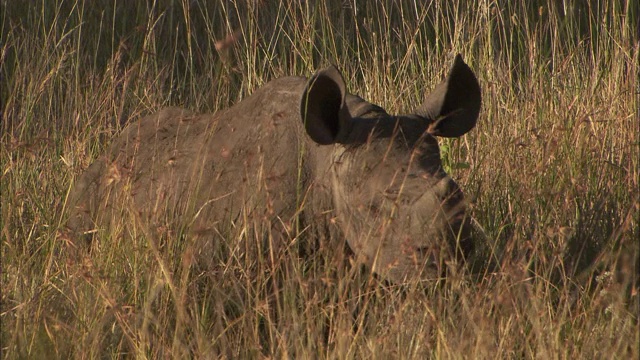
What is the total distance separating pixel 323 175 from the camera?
5.09m

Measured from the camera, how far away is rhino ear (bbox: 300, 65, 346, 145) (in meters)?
4.87

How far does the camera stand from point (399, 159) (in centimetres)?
487

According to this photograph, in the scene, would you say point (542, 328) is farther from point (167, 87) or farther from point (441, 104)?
point (167, 87)

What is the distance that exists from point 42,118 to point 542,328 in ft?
14.4

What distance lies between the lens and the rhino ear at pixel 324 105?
4.87 m

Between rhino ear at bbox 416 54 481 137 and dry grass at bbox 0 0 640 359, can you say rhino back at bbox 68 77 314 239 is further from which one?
rhino ear at bbox 416 54 481 137

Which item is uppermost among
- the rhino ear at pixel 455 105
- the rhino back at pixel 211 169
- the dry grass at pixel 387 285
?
the rhino ear at pixel 455 105

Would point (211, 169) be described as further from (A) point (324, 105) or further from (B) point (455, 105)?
(B) point (455, 105)

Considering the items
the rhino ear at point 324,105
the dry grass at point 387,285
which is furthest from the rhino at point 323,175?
the dry grass at point 387,285

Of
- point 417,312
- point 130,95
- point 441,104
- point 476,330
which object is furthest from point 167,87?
point 476,330

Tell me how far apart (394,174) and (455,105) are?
0.84 m

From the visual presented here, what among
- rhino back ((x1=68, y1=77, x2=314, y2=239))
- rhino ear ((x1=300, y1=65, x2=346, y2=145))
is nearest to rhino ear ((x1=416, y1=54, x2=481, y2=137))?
rhino ear ((x1=300, y1=65, x2=346, y2=145))

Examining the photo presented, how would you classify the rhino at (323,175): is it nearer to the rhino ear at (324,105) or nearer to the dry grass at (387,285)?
the rhino ear at (324,105)

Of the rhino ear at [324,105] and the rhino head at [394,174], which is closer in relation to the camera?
the rhino head at [394,174]
